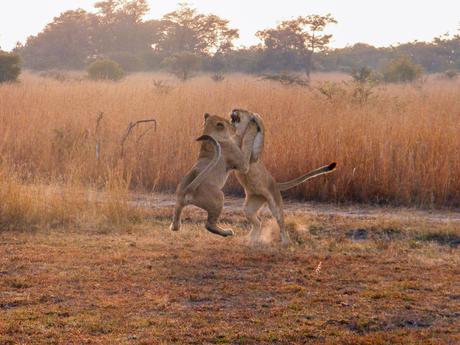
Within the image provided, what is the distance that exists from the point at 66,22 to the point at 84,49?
80.5 inches

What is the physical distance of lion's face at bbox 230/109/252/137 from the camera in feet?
22.6

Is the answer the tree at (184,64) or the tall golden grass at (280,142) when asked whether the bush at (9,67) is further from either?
the tall golden grass at (280,142)

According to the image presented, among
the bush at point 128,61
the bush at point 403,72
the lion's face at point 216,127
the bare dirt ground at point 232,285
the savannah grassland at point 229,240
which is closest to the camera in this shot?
the bare dirt ground at point 232,285

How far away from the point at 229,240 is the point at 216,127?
42.2 inches

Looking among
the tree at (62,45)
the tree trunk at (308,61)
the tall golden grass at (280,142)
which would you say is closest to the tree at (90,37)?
the tree at (62,45)

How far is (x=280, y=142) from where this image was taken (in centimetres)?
1045

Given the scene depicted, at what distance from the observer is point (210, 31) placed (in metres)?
44.4

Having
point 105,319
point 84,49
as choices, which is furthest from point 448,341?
point 84,49

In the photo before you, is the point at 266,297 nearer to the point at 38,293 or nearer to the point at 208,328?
the point at 208,328

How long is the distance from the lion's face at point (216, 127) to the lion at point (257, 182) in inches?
7.8

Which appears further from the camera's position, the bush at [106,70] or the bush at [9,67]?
the bush at [106,70]

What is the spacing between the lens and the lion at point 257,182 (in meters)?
6.78

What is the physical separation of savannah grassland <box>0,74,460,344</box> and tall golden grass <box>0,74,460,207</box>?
0.03 m

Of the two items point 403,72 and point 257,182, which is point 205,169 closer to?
point 257,182
